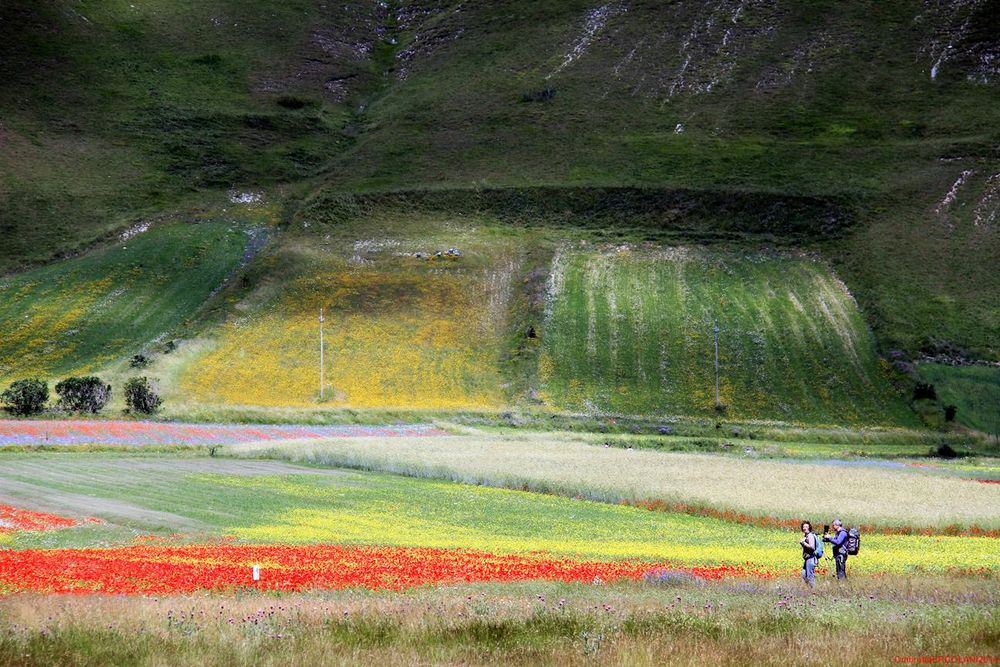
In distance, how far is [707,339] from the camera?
103 m

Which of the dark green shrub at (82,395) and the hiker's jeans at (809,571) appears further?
the dark green shrub at (82,395)

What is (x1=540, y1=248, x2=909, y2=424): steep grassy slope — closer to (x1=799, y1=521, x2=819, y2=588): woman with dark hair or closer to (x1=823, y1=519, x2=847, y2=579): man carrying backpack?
(x1=823, y1=519, x2=847, y2=579): man carrying backpack

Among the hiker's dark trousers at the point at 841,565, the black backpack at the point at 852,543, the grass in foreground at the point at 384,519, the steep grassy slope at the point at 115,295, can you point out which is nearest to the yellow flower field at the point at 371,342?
the steep grassy slope at the point at 115,295

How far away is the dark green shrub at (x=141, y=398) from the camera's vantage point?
265 ft

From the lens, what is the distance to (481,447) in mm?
67562

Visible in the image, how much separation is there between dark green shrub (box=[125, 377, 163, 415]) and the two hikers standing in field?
64016mm

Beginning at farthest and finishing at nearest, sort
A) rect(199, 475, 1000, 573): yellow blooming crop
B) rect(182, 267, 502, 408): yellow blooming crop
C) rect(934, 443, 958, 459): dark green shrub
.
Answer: rect(182, 267, 502, 408): yellow blooming crop
rect(934, 443, 958, 459): dark green shrub
rect(199, 475, 1000, 573): yellow blooming crop

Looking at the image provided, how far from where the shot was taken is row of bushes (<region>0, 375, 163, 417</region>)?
3091 inches

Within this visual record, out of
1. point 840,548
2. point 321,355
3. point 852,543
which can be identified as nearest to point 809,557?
point 840,548

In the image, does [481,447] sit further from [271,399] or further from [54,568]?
[54,568]

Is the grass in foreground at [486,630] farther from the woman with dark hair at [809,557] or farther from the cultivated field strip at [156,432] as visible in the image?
the cultivated field strip at [156,432]

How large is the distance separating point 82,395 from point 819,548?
67.8 meters

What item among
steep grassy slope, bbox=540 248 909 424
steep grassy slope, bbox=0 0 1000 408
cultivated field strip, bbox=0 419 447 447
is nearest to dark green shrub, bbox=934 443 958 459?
steep grassy slope, bbox=540 248 909 424

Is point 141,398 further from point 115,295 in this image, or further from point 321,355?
point 115,295
